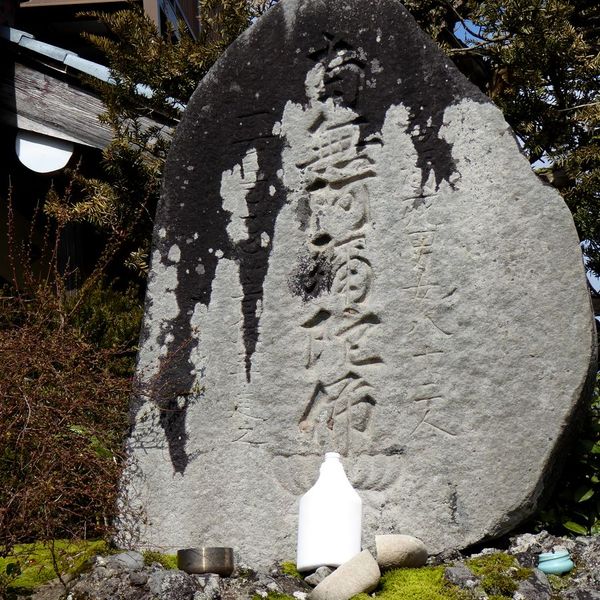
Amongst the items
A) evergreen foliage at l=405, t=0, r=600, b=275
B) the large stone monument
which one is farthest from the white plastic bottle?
evergreen foliage at l=405, t=0, r=600, b=275

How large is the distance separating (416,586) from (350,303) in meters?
1.29

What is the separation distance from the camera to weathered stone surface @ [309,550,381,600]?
3.50m

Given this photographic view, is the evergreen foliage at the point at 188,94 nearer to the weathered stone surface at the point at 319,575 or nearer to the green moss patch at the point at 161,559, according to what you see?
the green moss patch at the point at 161,559

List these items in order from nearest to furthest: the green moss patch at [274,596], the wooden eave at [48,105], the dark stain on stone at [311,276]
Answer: the green moss patch at [274,596] → the dark stain on stone at [311,276] → the wooden eave at [48,105]

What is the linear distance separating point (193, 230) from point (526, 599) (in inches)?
90.0

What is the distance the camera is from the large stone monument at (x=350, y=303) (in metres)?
4.00

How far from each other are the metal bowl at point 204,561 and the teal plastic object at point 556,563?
3.89 feet

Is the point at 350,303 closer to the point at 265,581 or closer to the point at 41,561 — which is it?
the point at 265,581

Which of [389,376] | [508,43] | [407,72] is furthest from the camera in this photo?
[508,43]

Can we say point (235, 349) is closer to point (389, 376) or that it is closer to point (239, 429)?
point (239, 429)

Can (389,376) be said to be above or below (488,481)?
above

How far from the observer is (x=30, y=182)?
7.96m

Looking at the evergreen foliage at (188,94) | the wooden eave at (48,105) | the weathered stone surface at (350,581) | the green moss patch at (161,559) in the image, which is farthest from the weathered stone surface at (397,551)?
the wooden eave at (48,105)

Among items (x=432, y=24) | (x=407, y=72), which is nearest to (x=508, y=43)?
(x=432, y=24)
